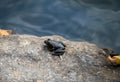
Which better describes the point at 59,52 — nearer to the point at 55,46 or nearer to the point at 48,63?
the point at 55,46

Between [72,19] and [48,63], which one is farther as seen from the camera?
[72,19]

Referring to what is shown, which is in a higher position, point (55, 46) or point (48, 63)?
point (55, 46)

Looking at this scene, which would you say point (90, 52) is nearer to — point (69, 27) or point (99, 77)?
point (99, 77)

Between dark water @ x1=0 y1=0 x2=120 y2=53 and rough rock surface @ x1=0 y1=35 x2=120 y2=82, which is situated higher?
dark water @ x1=0 y1=0 x2=120 y2=53

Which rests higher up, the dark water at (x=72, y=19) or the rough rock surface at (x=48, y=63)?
the dark water at (x=72, y=19)

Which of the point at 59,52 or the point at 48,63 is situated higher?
the point at 59,52

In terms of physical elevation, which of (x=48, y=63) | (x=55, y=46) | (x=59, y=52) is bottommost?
(x=48, y=63)

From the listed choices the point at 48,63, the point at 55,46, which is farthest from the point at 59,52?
the point at 48,63
